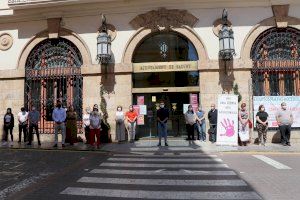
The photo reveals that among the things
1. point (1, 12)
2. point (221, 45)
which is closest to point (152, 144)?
point (221, 45)

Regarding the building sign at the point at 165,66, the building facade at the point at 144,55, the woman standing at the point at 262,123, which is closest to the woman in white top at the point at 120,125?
the building facade at the point at 144,55

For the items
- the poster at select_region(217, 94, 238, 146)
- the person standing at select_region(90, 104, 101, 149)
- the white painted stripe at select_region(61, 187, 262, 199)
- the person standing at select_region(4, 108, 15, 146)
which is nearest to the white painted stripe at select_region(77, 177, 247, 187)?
the white painted stripe at select_region(61, 187, 262, 199)

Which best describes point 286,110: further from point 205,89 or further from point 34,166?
point 34,166

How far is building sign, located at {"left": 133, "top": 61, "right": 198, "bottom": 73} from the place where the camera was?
17000 mm

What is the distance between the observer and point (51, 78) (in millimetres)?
18047

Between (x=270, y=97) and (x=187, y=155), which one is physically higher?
(x=270, y=97)

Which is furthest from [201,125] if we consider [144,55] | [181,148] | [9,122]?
[9,122]

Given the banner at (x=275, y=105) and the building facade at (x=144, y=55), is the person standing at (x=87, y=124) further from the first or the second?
the banner at (x=275, y=105)

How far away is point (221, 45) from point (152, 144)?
509 centimetres

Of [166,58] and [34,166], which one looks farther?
[166,58]

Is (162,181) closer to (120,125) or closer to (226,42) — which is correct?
(120,125)

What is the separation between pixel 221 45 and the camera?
53.2ft

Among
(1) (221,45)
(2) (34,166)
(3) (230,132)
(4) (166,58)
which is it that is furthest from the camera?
(4) (166,58)

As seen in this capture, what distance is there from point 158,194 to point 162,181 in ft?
3.84
